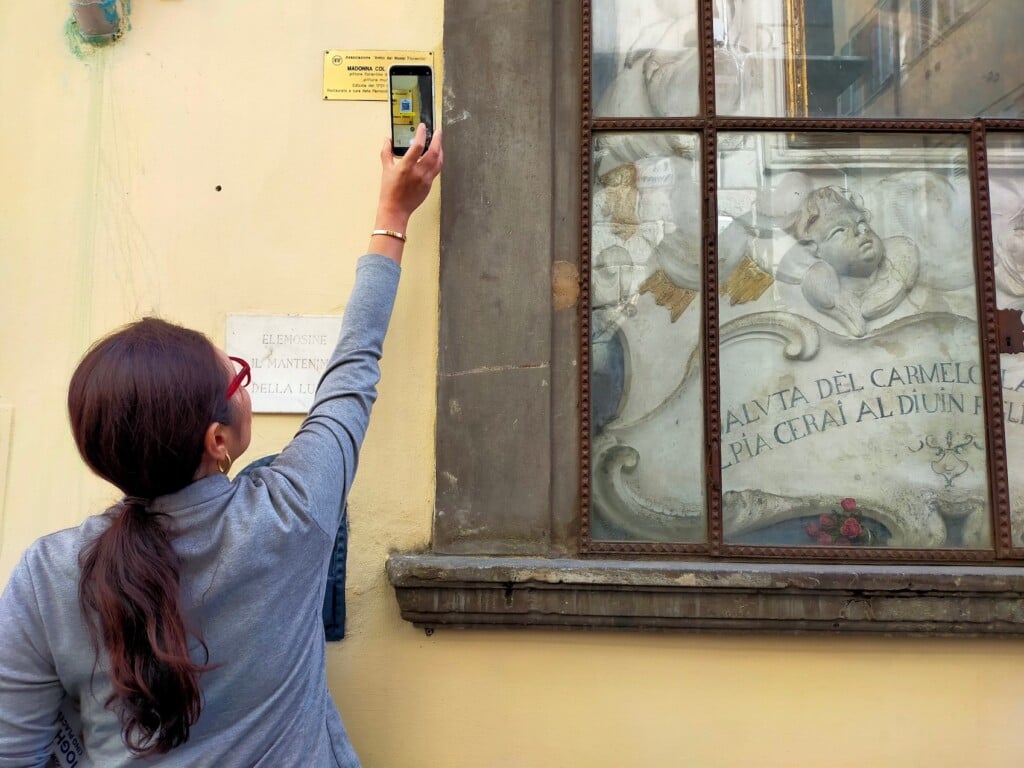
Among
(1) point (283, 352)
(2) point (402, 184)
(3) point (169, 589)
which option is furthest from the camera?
(1) point (283, 352)

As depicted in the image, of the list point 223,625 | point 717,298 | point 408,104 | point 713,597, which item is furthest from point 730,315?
point 223,625

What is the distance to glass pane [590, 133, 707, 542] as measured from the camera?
7.50 ft

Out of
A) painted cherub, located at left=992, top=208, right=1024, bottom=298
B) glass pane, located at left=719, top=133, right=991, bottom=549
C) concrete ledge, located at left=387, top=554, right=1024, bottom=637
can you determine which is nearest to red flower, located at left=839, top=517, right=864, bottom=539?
glass pane, located at left=719, top=133, right=991, bottom=549

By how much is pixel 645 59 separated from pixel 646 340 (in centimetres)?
81

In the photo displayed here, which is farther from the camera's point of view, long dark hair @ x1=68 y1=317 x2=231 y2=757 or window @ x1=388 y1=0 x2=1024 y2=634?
window @ x1=388 y1=0 x2=1024 y2=634

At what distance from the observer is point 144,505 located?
4.50ft

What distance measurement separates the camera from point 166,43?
7.64 ft

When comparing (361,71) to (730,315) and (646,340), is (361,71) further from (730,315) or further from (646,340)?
(730,315)

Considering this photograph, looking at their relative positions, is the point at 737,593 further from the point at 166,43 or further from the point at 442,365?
the point at 166,43

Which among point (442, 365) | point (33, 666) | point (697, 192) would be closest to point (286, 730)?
point (33, 666)

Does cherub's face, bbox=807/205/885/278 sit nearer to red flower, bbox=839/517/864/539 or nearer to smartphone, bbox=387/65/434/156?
red flower, bbox=839/517/864/539

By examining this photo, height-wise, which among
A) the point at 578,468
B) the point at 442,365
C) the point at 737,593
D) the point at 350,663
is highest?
the point at 442,365

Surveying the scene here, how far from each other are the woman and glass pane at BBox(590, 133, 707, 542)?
40.3 inches

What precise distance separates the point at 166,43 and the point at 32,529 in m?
1.35
